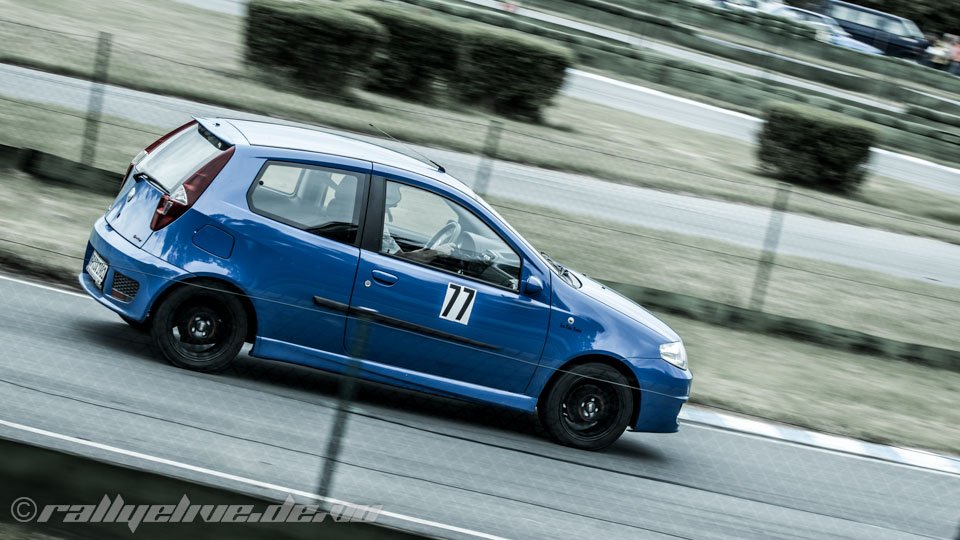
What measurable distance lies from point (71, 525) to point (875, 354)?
10010 millimetres

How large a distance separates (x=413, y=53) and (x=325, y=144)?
11.5m

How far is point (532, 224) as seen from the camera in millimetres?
12789

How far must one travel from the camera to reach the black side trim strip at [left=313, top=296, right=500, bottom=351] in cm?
744

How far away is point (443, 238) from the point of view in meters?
7.75

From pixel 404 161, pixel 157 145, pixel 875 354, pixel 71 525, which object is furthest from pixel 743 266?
pixel 71 525

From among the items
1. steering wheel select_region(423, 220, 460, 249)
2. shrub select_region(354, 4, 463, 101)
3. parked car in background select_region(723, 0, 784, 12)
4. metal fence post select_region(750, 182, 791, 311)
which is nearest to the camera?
steering wheel select_region(423, 220, 460, 249)

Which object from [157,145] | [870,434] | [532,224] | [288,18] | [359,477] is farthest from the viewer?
[288,18]

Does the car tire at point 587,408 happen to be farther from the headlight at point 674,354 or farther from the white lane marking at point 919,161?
the white lane marking at point 919,161

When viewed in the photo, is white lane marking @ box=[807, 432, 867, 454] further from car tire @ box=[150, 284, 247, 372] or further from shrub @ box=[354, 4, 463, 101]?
shrub @ box=[354, 4, 463, 101]

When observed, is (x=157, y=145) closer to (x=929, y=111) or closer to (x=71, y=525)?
(x=71, y=525)

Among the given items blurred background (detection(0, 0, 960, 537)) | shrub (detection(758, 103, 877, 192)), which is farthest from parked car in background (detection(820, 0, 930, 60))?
shrub (detection(758, 103, 877, 192))

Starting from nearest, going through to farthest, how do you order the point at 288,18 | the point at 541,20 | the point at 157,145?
the point at 157,145, the point at 288,18, the point at 541,20

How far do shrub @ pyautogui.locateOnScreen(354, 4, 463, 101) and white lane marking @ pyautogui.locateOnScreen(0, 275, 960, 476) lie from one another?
35.4ft

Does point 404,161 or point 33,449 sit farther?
point 404,161
